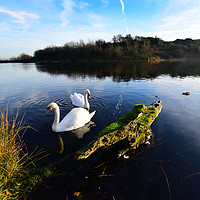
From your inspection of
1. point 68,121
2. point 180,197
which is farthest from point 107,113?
point 180,197

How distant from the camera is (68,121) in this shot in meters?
6.73

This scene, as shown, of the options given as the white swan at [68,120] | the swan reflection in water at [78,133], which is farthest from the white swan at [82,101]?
the white swan at [68,120]

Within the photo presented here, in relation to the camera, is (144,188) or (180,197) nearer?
(180,197)

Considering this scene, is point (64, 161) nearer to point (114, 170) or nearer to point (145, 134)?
point (114, 170)

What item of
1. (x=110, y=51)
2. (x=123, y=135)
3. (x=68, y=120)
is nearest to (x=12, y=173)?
(x=68, y=120)

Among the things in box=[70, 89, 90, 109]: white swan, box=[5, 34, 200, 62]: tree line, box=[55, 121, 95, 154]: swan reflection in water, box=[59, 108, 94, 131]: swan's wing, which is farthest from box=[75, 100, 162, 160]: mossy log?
box=[5, 34, 200, 62]: tree line

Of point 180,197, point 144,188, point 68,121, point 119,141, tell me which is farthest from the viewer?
point 68,121

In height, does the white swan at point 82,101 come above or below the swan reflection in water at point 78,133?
above

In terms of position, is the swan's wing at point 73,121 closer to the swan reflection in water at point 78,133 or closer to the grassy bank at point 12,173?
the swan reflection in water at point 78,133

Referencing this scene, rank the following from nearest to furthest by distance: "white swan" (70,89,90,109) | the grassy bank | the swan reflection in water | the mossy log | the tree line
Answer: the grassy bank
the mossy log
the swan reflection in water
"white swan" (70,89,90,109)
the tree line

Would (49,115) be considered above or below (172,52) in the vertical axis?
below

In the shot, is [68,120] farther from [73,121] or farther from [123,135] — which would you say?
[123,135]

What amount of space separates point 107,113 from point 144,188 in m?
5.43

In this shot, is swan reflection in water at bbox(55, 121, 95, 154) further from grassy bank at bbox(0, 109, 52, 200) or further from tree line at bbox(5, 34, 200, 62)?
tree line at bbox(5, 34, 200, 62)
